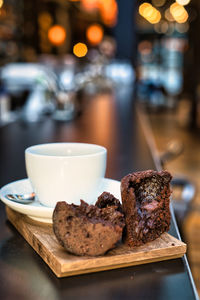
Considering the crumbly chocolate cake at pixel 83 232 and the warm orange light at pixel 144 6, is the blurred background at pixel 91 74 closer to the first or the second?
the warm orange light at pixel 144 6

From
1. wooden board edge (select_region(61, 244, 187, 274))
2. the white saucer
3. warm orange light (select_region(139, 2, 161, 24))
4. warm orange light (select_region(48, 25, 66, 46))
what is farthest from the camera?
warm orange light (select_region(139, 2, 161, 24))

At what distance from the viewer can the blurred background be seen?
2.40 metres

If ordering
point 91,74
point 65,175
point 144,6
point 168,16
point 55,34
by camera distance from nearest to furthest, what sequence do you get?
point 65,175 → point 91,74 → point 55,34 → point 144,6 → point 168,16

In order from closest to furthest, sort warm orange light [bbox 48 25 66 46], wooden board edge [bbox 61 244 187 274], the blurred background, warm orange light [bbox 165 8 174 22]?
1. wooden board edge [bbox 61 244 187 274]
2. the blurred background
3. warm orange light [bbox 48 25 66 46]
4. warm orange light [bbox 165 8 174 22]

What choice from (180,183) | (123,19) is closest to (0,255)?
(180,183)

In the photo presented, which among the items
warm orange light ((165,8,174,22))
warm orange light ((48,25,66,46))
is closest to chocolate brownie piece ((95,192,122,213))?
warm orange light ((48,25,66,46))

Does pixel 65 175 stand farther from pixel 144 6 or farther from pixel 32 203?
pixel 144 6

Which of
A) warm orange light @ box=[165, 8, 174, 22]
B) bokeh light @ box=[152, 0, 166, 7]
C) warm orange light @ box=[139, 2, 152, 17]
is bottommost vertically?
warm orange light @ box=[165, 8, 174, 22]

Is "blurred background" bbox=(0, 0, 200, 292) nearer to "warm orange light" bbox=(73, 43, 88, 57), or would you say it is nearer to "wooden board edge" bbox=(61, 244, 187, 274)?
"warm orange light" bbox=(73, 43, 88, 57)

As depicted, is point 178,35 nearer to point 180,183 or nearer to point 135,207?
point 180,183

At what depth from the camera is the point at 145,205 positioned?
1.66 feet

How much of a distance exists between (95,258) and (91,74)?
231cm

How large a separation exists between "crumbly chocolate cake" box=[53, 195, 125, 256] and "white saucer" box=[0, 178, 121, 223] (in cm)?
8

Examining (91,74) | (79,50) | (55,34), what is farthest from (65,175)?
(79,50)
